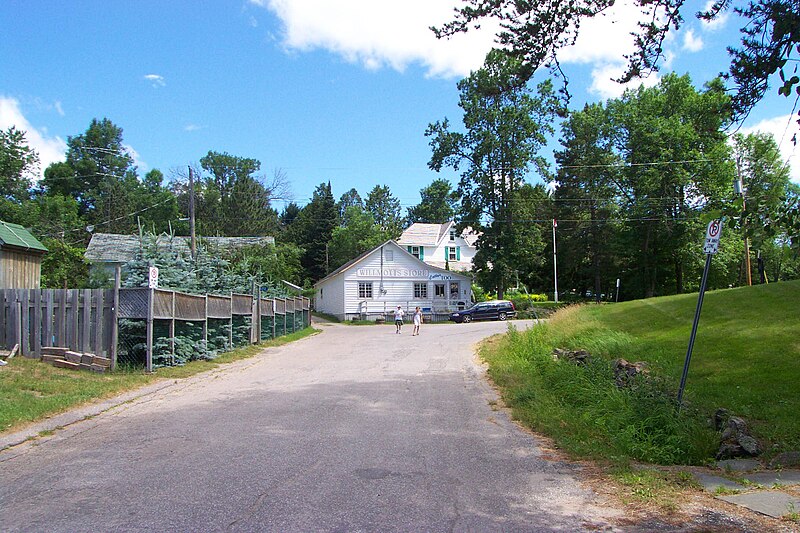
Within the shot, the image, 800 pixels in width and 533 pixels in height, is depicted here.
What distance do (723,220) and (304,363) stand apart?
40.4 feet

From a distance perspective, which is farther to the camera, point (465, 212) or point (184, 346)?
point (465, 212)

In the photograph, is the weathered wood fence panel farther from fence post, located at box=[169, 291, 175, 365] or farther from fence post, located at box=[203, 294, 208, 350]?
fence post, located at box=[203, 294, 208, 350]

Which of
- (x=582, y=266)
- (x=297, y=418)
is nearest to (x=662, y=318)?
(x=297, y=418)

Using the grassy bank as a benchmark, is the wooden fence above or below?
above

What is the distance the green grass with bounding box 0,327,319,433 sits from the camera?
29.3 feet

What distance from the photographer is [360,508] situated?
16.7 ft

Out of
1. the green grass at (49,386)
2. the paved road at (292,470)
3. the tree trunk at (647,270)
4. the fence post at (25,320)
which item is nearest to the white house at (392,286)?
the tree trunk at (647,270)

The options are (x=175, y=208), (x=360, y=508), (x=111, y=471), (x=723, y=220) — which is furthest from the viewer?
(x=175, y=208)

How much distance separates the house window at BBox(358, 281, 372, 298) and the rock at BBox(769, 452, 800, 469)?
4471 cm

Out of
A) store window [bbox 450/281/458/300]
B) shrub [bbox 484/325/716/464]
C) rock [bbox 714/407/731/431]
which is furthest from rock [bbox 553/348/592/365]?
store window [bbox 450/281/458/300]

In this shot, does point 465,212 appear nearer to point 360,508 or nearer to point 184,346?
point 184,346

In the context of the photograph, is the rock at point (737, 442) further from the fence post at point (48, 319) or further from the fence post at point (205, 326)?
the fence post at point (205, 326)

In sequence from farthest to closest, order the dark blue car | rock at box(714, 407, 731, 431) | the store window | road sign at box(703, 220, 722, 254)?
the store window, the dark blue car, road sign at box(703, 220, 722, 254), rock at box(714, 407, 731, 431)

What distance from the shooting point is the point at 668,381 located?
430 inches
